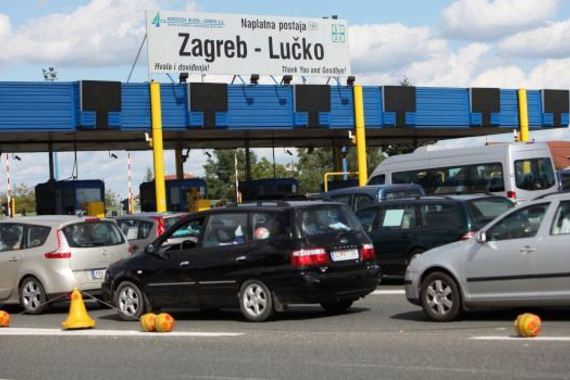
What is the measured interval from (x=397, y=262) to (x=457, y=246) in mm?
5543

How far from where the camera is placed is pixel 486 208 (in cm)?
1683

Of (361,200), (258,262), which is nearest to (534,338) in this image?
(258,262)

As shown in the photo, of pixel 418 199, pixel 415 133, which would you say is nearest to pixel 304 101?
pixel 415 133

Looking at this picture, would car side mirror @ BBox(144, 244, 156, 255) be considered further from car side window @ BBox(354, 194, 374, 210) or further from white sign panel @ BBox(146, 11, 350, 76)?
white sign panel @ BBox(146, 11, 350, 76)

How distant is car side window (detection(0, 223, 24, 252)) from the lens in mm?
15992

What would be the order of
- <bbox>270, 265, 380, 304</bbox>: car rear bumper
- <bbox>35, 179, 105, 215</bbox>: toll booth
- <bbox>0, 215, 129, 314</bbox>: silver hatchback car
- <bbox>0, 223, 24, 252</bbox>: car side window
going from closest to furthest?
1. <bbox>270, 265, 380, 304</bbox>: car rear bumper
2. <bbox>0, 215, 129, 314</bbox>: silver hatchback car
3. <bbox>0, 223, 24, 252</bbox>: car side window
4. <bbox>35, 179, 105, 215</bbox>: toll booth

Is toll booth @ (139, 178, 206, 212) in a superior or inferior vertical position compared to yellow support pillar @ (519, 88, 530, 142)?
inferior

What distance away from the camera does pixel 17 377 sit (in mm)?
9336

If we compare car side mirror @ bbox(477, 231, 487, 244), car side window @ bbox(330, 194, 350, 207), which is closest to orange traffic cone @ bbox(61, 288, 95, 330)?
car side mirror @ bbox(477, 231, 487, 244)

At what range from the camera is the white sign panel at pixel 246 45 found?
1291 inches

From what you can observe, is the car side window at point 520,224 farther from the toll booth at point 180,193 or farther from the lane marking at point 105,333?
the toll booth at point 180,193

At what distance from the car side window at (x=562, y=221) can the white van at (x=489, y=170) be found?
1473 cm

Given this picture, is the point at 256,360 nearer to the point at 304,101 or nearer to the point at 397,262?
the point at 397,262

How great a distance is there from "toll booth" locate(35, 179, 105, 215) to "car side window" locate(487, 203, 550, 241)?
24.8m
